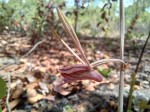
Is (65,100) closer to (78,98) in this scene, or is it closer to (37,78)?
(78,98)

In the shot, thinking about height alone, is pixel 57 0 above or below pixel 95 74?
above

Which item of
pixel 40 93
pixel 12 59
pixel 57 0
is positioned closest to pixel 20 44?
pixel 12 59

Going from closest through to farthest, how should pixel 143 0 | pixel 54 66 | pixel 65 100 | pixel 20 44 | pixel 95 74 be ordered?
1. pixel 95 74
2. pixel 65 100
3. pixel 54 66
4. pixel 20 44
5. pixel 143 0

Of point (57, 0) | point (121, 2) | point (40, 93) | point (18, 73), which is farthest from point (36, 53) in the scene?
point (121, 2)

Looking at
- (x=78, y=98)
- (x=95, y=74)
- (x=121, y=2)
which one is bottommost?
(x=78, y=98)

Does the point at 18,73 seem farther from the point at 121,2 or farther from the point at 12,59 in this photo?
the point at 121,2

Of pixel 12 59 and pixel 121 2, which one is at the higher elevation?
pixel 121 2

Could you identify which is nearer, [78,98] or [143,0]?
[78,98]

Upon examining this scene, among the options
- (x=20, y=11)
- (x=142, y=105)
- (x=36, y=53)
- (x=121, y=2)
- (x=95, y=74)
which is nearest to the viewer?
(x=95, y=74)

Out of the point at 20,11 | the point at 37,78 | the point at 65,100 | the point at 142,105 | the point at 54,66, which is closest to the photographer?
the point at 142,105
